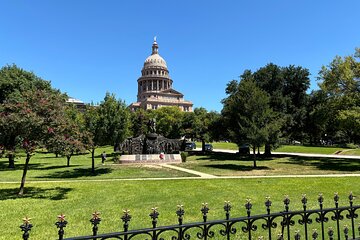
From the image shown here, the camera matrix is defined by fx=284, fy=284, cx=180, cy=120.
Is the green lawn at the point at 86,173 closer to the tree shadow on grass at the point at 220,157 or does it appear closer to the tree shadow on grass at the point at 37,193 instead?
the tree shadow on grass at the point at 37,193

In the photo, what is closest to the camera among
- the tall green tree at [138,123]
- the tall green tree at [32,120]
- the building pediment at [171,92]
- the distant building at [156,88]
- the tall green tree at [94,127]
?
the tall green tree at [32,120]

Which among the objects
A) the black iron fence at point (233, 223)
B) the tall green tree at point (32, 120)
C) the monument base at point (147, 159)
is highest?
the tall green tree at point (32, 120)

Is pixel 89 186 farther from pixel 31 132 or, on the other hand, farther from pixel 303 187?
pixel 303 187

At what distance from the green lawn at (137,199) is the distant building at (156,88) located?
110m

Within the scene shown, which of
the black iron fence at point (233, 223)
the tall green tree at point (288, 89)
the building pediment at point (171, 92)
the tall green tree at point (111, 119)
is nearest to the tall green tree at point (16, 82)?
the tall green tree at point (111, 119)

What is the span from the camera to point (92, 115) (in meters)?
22.0

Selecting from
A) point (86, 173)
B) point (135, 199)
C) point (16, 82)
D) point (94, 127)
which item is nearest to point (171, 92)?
point (16, 82)

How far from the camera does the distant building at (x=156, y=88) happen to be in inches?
5021

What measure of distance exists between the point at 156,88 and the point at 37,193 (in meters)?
127

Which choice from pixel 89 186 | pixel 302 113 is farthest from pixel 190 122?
pixel 89 186

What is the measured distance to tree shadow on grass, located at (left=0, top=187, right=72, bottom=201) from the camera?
486 inches

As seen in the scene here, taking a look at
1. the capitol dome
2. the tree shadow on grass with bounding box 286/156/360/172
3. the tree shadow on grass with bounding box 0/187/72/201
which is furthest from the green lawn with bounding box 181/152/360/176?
the capitol dome

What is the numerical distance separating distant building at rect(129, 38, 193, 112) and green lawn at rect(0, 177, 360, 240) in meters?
110

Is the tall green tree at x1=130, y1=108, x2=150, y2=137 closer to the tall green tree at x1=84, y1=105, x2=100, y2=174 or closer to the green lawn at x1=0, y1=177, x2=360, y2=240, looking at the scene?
the tall green tree at x1=84, y1=105, x2=100, y2=174
